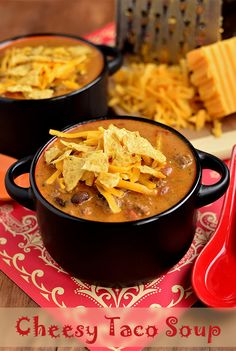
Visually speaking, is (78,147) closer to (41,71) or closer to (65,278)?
(65,278)

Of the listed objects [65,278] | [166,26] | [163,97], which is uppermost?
[166,26]

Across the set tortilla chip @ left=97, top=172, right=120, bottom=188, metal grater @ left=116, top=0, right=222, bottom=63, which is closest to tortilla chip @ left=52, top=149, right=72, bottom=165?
tortilla chip @ left=97, top=172, right=120, bottom=188

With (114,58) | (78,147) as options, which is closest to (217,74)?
(114,58)

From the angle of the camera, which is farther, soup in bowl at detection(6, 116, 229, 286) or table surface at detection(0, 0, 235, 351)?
table surface at detection(0, 0, 235, 351)

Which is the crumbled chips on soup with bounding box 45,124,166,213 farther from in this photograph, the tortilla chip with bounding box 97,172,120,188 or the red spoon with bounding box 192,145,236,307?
the red spoon with bounding box 192,145,236,307

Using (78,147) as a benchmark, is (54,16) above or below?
below

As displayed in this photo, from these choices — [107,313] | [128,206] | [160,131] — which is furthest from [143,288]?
[160,131]

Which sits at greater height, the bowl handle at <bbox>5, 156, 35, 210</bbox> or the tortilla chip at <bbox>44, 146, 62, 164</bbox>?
the tortilla chip at <bbox>44, 146, 62, 164</bbox>

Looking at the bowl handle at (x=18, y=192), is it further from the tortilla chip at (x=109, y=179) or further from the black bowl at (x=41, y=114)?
the black bowl at (x=41, y=114)
